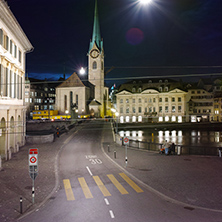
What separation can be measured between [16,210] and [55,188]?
3.01 metres

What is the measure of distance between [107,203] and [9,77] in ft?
54.1

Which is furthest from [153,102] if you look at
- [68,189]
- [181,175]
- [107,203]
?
[107,203]

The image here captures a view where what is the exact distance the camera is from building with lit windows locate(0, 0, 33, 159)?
60.5 ft

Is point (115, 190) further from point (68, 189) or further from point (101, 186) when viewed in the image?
point (68, 189)

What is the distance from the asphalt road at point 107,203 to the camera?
Result: 9031 millimetres

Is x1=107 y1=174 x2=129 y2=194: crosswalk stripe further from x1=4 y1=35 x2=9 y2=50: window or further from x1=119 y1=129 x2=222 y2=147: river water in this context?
x1=119 y1=129 x2=222 y2=147: river water

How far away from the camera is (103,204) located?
1038 centimetres

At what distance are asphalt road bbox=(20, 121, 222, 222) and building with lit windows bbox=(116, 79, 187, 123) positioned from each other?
6122 centimetres

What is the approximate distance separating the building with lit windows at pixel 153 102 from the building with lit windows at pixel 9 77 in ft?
178

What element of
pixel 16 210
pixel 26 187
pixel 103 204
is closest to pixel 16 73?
pixel 26 187

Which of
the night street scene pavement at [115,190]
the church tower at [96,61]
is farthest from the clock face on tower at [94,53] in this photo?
the night street scene pavement at [115,190]

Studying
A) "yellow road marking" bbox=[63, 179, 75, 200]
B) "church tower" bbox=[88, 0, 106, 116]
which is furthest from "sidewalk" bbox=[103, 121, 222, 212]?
"church tower" bbox=[88, 0, 106, 116]

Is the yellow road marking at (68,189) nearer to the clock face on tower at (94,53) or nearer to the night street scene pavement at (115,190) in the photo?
the night street scene pavement at (115,190)

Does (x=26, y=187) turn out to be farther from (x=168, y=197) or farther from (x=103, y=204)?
(x=168, y=197)
